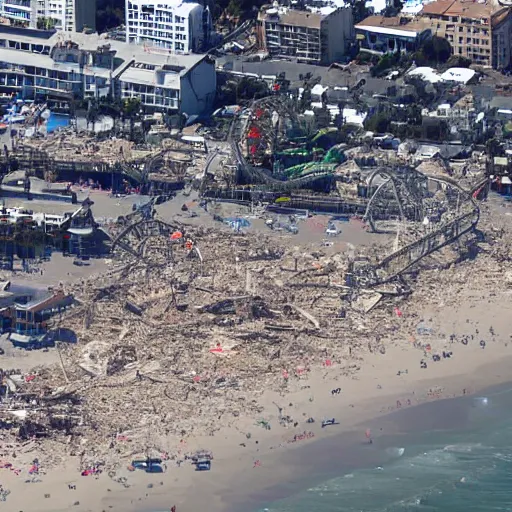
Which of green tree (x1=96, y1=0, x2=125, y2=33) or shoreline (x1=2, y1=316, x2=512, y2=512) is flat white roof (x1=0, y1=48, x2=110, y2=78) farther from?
shoreline (x1=2, y1=316, x2=512, y2=512)

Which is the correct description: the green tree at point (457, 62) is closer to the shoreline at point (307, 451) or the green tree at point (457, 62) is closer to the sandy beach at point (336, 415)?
the sandy beach at point (336, 415)

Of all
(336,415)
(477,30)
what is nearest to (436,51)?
(477,30)

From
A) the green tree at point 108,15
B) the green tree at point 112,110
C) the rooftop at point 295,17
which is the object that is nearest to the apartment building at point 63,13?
the green tree at point 108,15

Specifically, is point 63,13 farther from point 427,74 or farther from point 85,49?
point 427,74

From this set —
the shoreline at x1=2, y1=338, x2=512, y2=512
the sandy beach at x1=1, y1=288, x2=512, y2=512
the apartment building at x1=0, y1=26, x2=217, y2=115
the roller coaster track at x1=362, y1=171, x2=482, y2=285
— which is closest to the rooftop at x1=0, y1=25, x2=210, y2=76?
the apartment building at x1=0, y1=26, x2=217, y2=115

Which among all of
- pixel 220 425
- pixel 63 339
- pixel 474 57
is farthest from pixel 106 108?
pixel 220 425

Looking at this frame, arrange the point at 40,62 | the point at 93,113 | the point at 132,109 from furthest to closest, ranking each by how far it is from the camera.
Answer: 1. the point at 40,62
2. the point at 132,109
3. the point at 93,113

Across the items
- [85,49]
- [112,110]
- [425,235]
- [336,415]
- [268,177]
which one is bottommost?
[336,415]
